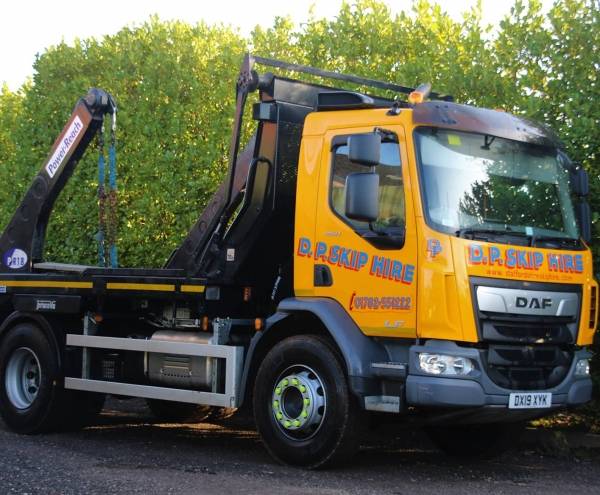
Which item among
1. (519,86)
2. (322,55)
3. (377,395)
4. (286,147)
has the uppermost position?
(322,55)

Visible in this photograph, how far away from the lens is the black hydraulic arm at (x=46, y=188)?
11070 millimetres

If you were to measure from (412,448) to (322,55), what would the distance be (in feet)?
24.4

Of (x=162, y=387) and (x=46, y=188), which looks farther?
(x=46, y=188)

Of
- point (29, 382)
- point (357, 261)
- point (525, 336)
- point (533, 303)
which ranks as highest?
point (357, 261)

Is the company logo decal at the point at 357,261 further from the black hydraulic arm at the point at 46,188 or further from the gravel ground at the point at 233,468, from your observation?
the black hydraulic arm at the point at 46,188

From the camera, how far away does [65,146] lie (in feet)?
36.8

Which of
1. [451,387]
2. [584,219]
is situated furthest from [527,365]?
[584,219]

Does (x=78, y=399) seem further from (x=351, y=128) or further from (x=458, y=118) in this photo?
(x=458, y=118)

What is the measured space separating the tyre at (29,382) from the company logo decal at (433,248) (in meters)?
→ 4.49

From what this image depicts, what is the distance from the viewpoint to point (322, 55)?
15.4 m

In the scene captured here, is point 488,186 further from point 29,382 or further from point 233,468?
point 29,382

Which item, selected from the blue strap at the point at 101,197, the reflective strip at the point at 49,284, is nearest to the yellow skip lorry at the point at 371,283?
the reflective strip at the point at 49,284

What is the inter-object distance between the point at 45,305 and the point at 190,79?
700cm

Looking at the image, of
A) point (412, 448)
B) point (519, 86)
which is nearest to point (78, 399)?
point (412, 448)
